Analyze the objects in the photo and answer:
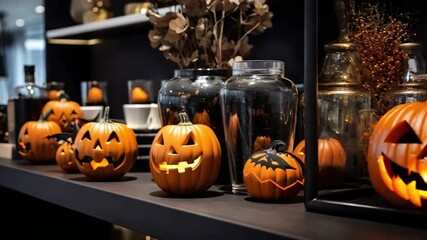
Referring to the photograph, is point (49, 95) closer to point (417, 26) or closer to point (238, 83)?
point (238, 83)

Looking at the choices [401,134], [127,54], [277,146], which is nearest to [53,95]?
[127,54]

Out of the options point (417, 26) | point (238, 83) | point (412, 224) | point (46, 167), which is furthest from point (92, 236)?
point (412, 224)

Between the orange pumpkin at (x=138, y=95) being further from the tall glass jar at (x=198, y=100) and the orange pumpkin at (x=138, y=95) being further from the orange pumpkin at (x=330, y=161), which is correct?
Answer: the orange pumpkin at (x=330, y=161)

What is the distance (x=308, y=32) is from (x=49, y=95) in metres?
1.64

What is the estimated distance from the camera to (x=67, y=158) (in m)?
1.73

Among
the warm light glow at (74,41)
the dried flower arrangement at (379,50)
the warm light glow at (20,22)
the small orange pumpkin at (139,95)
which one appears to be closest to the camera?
the dried flower arrangement at (379,50)

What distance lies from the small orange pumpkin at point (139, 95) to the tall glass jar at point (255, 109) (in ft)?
2.57

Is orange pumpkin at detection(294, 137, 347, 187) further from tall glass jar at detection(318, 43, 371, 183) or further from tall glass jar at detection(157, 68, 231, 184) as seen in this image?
tall glass jar at detection(157, 68, 231, 184)

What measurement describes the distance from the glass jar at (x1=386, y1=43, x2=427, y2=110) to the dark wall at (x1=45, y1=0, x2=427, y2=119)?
257 millimetres

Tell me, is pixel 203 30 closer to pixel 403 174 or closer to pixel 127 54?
pixel 403 174

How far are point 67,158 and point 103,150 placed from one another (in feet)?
0.78

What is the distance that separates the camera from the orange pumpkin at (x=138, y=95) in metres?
2.09

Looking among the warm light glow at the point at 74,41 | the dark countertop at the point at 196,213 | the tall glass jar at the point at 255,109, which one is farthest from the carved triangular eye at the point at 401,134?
the warm light glow at the point at 74,41

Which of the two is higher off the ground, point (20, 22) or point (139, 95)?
point (20, 22)
